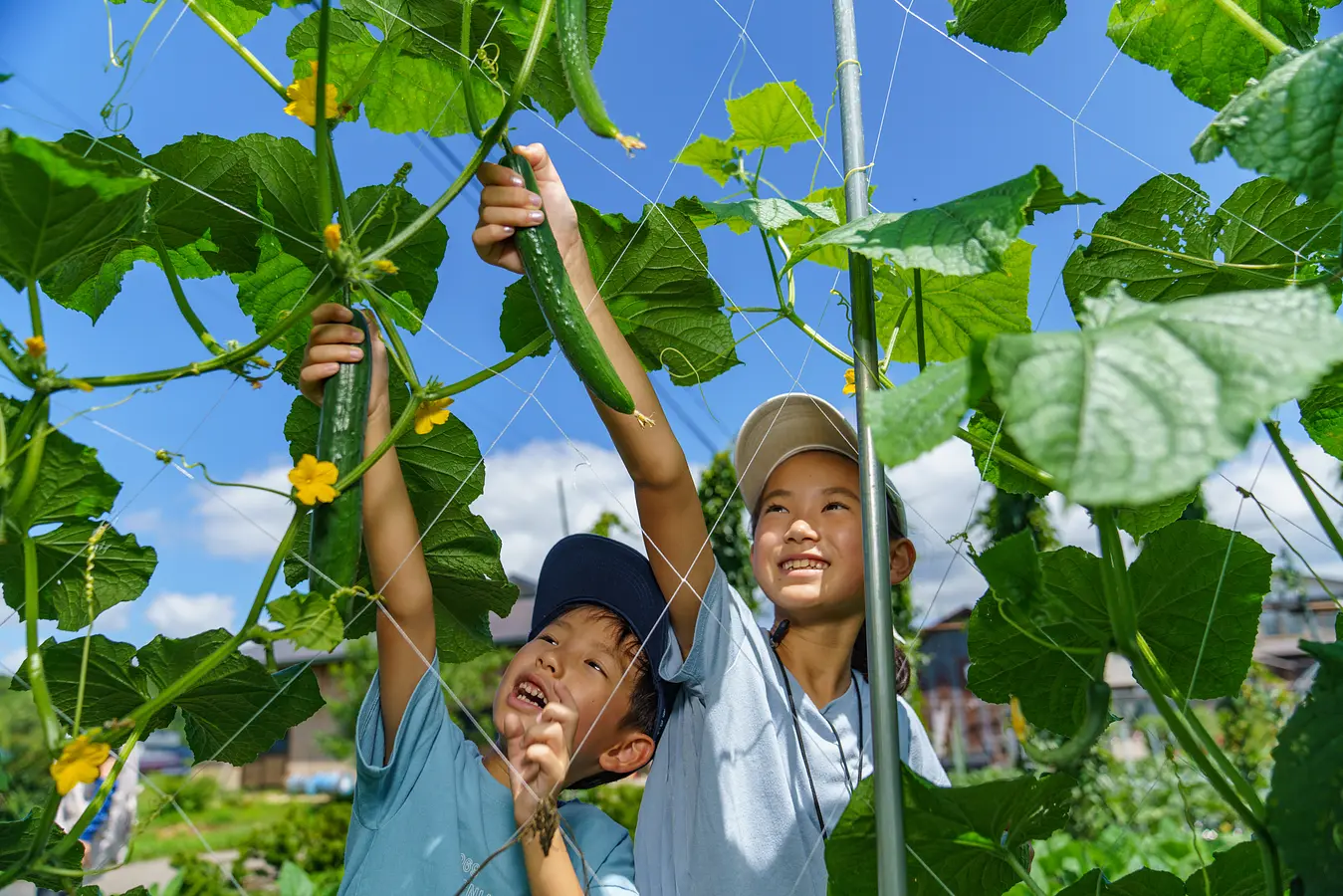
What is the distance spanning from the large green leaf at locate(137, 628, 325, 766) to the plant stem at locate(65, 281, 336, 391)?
0.84 feet

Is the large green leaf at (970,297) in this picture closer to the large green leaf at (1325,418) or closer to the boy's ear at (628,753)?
the large green leaf at (1325,418)

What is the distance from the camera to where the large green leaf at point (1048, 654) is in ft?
2.55

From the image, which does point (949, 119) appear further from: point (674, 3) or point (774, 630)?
point (774, 630)

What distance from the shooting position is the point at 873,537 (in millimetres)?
634

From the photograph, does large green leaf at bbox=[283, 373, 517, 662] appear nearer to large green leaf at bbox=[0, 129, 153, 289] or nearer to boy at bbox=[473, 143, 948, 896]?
boy at bbox=[473, 143, 948, 896]

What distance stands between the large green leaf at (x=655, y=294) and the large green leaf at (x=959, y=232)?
329mm

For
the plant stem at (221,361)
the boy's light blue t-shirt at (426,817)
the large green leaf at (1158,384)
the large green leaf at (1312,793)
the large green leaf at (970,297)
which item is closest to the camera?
the large green leaf at (1158,384)

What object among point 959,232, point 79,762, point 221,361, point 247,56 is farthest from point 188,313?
point 959,232

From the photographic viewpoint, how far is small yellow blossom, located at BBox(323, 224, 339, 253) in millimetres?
602

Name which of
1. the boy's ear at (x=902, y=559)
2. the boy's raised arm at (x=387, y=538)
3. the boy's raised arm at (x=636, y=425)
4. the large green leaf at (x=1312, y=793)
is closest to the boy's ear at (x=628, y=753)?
the boy's raised arm at (x=636, y=425)

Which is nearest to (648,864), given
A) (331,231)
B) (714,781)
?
(714,781)

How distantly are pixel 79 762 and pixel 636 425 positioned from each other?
21.8 inches

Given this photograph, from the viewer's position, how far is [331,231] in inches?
23.7

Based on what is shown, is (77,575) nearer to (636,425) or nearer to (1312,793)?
(636,425)
